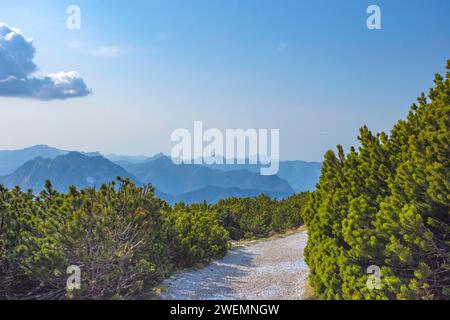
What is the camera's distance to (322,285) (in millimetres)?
9469

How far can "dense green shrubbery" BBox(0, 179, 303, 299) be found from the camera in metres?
8.84

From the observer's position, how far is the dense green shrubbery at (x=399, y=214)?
6.42 meters

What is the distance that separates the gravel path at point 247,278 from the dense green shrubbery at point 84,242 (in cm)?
110

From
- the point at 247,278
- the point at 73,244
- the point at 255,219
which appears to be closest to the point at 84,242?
the point at 73,244

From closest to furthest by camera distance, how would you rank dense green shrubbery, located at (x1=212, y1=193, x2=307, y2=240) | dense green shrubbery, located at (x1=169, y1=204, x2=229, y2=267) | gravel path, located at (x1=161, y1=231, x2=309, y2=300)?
1. gravel path, located at (x1=161, y1=231, x2=309, y2=300)
2. dense green shrubbery, located at (x1=169, y1=204, x2=229, y2=267)
3. dense green shrubbery, located at (x1=212, y1=193, x2=307, y2=240)

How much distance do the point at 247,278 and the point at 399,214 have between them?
837 centimetres

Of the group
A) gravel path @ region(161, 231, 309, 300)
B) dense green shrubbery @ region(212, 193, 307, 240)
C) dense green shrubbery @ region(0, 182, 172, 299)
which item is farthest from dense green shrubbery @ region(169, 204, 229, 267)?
dense green shrubbery @ region(212, 193, 307, 240)

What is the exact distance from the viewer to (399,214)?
6.59 m

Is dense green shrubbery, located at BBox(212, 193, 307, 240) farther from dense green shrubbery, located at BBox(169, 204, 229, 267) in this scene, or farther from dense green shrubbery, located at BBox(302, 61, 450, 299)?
dense green shrubbery, located at BBox(302, 61, 450, 299)

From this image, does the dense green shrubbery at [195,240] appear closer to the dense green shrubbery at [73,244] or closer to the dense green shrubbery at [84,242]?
the dense green shrubbery at [84,242]

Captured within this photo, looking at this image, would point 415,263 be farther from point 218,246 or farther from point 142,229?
point 218,246

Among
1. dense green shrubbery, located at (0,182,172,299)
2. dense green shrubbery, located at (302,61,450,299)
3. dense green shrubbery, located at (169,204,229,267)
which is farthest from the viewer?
dense green shrubbery, located at (169,204,229,267)

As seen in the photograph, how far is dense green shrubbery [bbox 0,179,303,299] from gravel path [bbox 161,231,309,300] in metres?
1.10
